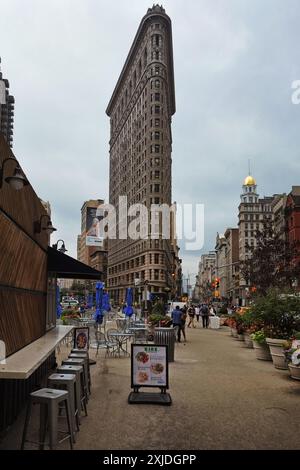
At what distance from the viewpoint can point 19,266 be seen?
26.7 feet

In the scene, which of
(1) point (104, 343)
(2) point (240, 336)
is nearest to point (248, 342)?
(2) point (240, 336)

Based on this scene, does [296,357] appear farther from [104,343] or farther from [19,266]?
[104,343]

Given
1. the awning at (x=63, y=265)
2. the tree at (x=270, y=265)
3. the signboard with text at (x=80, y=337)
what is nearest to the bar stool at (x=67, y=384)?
the awning at (x=63, y=265)

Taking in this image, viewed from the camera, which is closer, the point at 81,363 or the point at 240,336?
the point at 81,363

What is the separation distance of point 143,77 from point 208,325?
79.0m

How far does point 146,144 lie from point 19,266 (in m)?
89.5

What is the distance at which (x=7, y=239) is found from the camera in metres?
7.14

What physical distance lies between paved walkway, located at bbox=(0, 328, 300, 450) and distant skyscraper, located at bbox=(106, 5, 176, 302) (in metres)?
66.2

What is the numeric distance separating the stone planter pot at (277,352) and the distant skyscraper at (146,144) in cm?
6432

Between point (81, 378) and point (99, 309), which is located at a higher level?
point (99, 309)

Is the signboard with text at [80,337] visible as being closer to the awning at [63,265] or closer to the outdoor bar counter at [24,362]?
the awning at [63,265]

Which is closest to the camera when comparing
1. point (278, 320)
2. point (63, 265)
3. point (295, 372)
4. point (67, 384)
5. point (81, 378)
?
point (67, 384)

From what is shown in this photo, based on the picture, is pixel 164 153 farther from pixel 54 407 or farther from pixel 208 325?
pixel 54 407

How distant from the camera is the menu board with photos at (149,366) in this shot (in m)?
9.55
